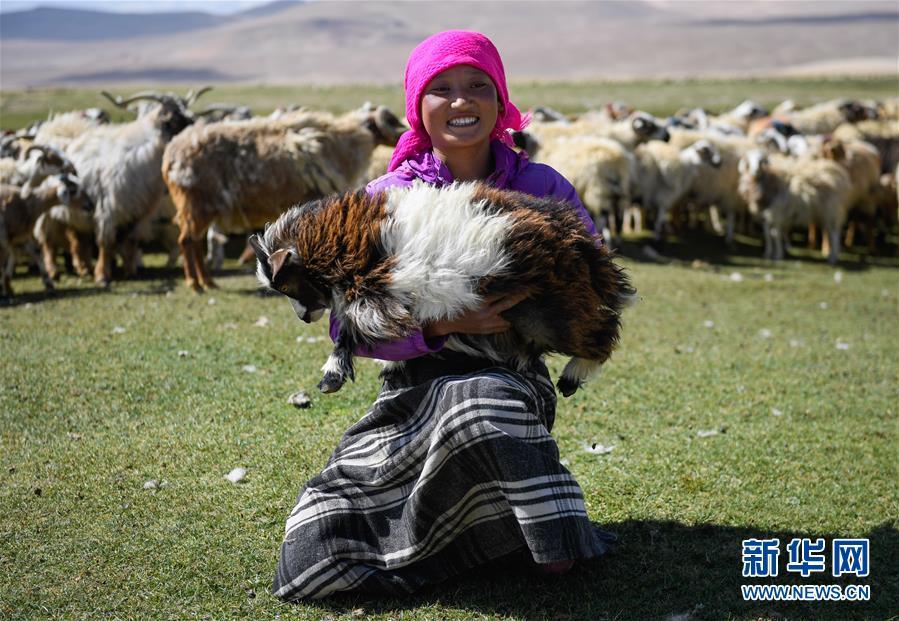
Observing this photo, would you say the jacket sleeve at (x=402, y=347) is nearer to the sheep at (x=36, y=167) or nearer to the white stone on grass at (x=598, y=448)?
the white stone on grass at (x=598, y=448)

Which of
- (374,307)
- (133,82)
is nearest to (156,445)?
(374,307)

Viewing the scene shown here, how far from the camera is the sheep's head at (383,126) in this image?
11.6 m

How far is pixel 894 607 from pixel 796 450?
186cm

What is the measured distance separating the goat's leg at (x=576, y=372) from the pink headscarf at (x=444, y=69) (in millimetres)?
1070

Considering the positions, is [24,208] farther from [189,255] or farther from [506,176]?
[506,176]

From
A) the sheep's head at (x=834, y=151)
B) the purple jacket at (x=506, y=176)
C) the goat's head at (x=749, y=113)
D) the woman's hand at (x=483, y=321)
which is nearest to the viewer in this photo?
the woman's hand at (x=483, y=321)

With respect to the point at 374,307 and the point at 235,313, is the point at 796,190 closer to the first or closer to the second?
the point at 235,313

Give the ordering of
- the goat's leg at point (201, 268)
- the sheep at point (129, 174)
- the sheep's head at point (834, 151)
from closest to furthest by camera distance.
A: the goat's leg at point (201, 268)
the sheep at point (129, 174)
the sheep's head at point (834, 151)

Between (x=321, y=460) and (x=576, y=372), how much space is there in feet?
6.44

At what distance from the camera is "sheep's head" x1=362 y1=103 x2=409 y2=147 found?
38.1ft

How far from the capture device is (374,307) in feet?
11.1

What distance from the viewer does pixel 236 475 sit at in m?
4.89

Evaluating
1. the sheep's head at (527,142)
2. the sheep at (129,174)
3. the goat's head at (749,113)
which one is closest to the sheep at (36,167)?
the sheep at (129,174)

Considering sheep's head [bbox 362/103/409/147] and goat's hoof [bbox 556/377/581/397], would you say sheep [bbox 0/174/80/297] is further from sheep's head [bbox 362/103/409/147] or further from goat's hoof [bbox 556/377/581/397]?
goat's hoof [bbox 556/377/581/397]
